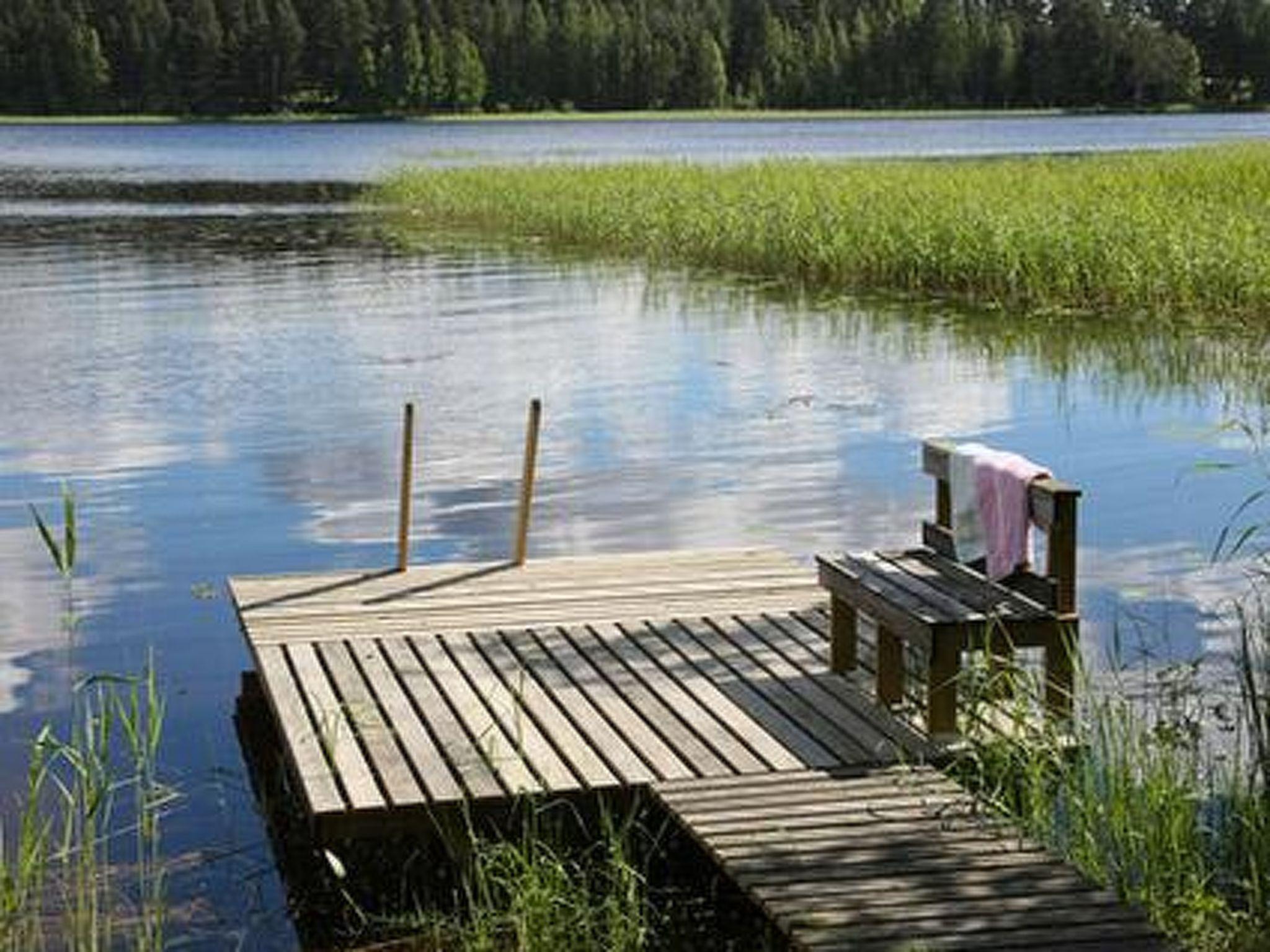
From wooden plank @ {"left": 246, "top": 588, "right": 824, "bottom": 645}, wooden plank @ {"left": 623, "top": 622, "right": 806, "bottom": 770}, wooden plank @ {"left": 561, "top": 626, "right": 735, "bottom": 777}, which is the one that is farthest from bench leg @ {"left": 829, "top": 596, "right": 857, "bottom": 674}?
wooden plank @ {"left": 246, "top": 588, "right": 824, "bottom": 645}

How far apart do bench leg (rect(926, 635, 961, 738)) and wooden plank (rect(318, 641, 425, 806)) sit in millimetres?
1593

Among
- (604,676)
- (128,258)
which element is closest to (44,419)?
(604,676)

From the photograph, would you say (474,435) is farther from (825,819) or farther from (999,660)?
(825,819)

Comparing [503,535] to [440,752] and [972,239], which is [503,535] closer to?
[440,752]

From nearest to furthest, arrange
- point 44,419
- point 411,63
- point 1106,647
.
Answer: point 1106,647 → point 44,419 → point 411,63

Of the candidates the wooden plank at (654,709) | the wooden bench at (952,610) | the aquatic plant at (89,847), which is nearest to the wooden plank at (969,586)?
the wooden bench at (952,610)

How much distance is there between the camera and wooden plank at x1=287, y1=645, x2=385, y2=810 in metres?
6.50

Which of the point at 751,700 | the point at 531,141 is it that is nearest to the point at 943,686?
the point at 751,700

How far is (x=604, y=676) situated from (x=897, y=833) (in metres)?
1.93

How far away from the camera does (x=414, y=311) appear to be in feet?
A: 81.7

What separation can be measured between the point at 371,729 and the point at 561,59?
126 meters

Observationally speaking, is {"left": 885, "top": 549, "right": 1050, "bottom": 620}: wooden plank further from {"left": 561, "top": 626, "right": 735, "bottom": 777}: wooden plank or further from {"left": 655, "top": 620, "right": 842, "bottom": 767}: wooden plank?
{"left": 561, "top": 626, "right": 735, "bottom": 777}: wooden plank

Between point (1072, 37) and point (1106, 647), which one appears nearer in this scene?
point (1106, 647)

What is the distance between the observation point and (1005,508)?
7379 mm
